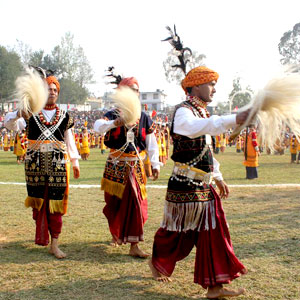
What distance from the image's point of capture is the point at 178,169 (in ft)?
12.5

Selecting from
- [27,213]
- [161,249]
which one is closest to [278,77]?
[161,249]

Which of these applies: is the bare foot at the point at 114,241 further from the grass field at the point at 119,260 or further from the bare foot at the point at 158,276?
the bare foot at the point at 158,276

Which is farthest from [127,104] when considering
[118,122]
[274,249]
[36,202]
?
[274,249]

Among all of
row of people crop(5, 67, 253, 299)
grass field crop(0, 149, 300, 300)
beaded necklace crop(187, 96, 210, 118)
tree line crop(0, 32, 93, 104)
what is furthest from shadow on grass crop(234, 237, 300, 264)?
tree line crop(0, 32, 93, 104)

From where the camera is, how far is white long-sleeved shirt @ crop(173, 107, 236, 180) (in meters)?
3.06

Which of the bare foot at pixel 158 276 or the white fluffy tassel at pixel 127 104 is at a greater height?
the white fluffy tassel at pixel 127 104

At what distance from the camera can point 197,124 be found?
10.7 ft

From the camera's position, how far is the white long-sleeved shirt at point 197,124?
3057 mm

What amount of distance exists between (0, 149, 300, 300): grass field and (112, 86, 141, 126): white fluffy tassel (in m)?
1.68

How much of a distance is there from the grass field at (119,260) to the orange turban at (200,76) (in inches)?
76.8

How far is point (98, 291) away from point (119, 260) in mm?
965

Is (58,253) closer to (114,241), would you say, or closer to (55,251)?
(55,251)

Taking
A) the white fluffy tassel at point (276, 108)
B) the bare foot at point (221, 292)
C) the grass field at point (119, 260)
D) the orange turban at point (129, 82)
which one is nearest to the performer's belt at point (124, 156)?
the orange turban at point (129, 82)

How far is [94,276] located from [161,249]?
82 centimetres
